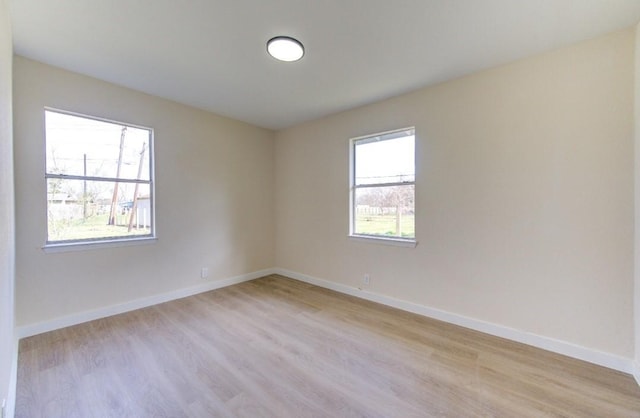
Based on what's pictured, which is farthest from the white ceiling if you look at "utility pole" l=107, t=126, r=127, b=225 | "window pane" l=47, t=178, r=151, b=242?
"window pane" l=47, t=178, r=151, b=242

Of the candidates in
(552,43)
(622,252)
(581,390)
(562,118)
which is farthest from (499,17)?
(581,390)

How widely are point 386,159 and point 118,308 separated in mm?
3548

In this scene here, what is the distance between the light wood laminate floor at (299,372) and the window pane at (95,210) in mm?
939

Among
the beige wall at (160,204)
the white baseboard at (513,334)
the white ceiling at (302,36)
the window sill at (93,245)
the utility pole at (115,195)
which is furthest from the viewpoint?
the utility pole at (115,195)

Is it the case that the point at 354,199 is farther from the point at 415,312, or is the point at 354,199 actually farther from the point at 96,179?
the point at 96,179

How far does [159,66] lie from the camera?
8.40ft

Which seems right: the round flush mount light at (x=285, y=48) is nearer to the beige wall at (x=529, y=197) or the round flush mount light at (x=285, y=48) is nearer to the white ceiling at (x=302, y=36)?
the white ceiling at (x=302, y=36)

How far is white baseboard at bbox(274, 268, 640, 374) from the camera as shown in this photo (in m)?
2.02

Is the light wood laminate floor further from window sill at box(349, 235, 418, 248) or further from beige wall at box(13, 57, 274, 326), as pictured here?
window sill at box(349, 235, 418, 248)

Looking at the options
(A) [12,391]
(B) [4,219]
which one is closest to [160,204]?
(B) [4,219]

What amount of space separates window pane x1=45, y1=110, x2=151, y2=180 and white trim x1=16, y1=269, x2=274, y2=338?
1440 mm

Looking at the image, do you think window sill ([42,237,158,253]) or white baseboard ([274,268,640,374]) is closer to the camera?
white baseboard ([274,268,640,374])

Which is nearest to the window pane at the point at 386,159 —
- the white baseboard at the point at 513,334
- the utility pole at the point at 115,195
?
the white baseboard at the point at 513,334

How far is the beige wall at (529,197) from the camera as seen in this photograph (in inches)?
79.8
